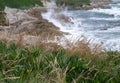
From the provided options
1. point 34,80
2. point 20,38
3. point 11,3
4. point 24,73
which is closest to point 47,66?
point 24,73

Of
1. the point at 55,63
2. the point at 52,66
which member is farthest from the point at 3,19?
the point at 55,63

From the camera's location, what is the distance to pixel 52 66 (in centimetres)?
686

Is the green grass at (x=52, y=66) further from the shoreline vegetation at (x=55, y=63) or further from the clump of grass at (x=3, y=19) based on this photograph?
the clump of grass at (x=3, y=19)

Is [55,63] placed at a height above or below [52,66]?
above

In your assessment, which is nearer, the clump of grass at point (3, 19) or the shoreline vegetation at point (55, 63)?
the shoreline vegetation at point (55, 63)

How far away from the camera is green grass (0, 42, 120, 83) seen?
6597mm

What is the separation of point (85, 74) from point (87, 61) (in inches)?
20.7

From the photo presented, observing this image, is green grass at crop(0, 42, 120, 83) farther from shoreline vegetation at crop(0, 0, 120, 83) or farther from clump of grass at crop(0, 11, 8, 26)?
clump of grass at crop(0, 11, 8, 26)

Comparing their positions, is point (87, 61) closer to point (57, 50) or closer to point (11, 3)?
point (57, 50)

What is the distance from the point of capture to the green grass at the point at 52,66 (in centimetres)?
660

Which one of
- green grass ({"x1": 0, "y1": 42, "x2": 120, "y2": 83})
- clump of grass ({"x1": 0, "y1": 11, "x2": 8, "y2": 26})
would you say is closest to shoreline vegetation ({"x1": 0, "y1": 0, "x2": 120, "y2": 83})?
green grass ({"x1": 0, "y1": 42, "x2": 120, "y2": 83})

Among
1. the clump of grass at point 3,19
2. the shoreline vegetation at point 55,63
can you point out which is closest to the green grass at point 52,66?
the shoreline vegetation at point 55,63

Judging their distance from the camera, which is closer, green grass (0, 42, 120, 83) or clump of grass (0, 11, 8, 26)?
green grass (0, 42, 120, 83)

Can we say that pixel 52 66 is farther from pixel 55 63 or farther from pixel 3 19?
pixel 3 19
